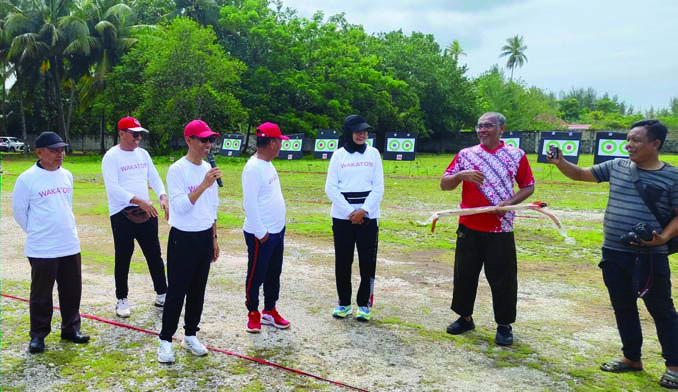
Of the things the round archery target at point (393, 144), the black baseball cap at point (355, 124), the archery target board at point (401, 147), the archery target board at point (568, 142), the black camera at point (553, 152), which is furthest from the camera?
the round archery target at point (393, 144)

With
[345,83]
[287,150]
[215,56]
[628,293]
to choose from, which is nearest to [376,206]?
[628,293]

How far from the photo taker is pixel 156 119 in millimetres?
28812

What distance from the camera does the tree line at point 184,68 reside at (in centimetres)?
2844

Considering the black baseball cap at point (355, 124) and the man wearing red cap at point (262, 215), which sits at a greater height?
the black baseball cap at point (355, 124)

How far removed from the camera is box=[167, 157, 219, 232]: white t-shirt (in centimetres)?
359

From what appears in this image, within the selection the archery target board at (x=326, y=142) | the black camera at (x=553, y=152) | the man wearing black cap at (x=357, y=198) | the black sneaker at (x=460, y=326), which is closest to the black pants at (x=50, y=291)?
the man wearing black cap at (x=357, y=198)

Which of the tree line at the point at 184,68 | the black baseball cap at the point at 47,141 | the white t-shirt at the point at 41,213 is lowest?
the white t-shirt at the point at 41,213

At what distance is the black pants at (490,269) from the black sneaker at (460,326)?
0.22 ft

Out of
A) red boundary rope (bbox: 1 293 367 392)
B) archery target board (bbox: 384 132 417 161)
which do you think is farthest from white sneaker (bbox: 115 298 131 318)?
archery target board (bbox: 384 132 417 161)

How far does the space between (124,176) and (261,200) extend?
4.56 ft

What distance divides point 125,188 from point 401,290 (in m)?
2.96

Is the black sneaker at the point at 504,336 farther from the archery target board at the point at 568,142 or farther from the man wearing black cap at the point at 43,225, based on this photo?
the archery target board at the point at 568,142

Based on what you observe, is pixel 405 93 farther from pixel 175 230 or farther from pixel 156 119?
pixel 175 230

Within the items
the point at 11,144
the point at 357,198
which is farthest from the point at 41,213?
the point at 11,144
